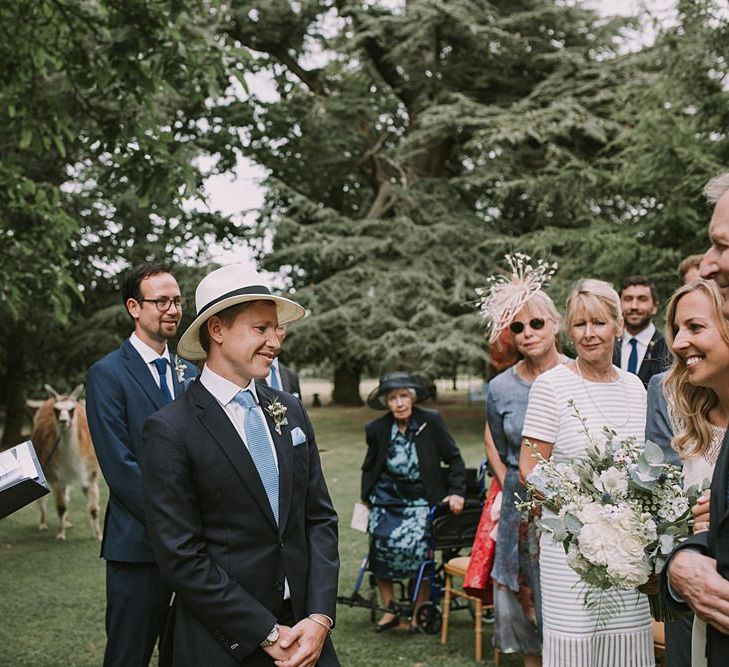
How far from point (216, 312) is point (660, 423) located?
182 centimetres

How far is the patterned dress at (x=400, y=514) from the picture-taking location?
21.3ft

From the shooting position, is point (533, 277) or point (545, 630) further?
point (533, 277)

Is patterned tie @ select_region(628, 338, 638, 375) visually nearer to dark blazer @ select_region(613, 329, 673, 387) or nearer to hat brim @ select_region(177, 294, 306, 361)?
dark blazer @ select_region(613, 329, 673, 387)

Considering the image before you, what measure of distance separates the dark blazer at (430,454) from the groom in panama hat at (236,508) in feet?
11.0

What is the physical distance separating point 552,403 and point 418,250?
56.3ft

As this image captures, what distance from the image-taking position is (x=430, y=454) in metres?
6.49

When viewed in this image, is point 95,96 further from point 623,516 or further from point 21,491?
point 623,516

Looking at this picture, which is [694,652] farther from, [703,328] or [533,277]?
[533,277]

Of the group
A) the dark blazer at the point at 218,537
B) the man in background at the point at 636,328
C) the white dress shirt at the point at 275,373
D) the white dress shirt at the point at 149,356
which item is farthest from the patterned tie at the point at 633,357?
the dark blazer at the point at 218,537

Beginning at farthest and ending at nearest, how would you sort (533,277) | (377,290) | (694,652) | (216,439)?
(377,290) → (533,277) → (216,439) → (694,652)

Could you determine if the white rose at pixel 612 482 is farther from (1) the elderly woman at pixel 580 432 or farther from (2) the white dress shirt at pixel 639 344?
(2) the white dress shirt at pixel 639 344

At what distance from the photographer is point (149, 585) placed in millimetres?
3914

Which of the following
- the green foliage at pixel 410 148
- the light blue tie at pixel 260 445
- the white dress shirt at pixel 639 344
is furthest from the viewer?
the green foliage at pixel 410 148

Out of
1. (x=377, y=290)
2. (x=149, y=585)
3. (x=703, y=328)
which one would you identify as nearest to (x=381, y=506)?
(x=149, y=585)
